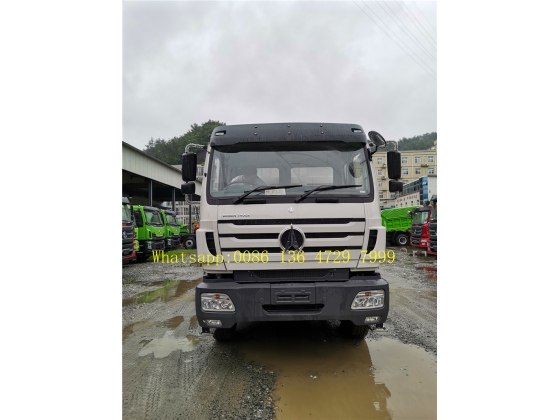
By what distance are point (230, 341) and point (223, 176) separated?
1875mm

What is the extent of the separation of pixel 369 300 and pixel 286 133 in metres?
1.83

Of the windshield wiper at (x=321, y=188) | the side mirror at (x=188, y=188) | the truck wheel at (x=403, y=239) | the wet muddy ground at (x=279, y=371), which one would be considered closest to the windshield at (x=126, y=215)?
the wet muddy ground at (x=279, y=371)

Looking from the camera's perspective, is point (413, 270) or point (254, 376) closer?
point (254, 376)

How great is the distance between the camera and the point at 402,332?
3.94 metres

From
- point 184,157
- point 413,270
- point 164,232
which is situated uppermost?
point 184,157

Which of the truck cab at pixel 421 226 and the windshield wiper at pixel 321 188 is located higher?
the windshield wiper at pixel 321 188

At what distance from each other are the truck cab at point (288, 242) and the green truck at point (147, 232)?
10.1 m

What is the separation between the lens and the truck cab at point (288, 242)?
2939 mm

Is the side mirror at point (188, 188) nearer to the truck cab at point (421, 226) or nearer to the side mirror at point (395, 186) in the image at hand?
the side mirror at point (395, 186)

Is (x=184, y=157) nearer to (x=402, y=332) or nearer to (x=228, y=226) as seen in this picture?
(x=228, y=226)

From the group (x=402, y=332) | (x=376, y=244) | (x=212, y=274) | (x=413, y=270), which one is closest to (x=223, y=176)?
(x=212, y=274)

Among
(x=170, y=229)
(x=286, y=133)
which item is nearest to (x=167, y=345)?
(x=286, y=133)

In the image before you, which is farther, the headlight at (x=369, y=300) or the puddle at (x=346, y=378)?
the headlight at (x=369, y=300)

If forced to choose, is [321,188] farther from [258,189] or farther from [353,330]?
[353,330]
